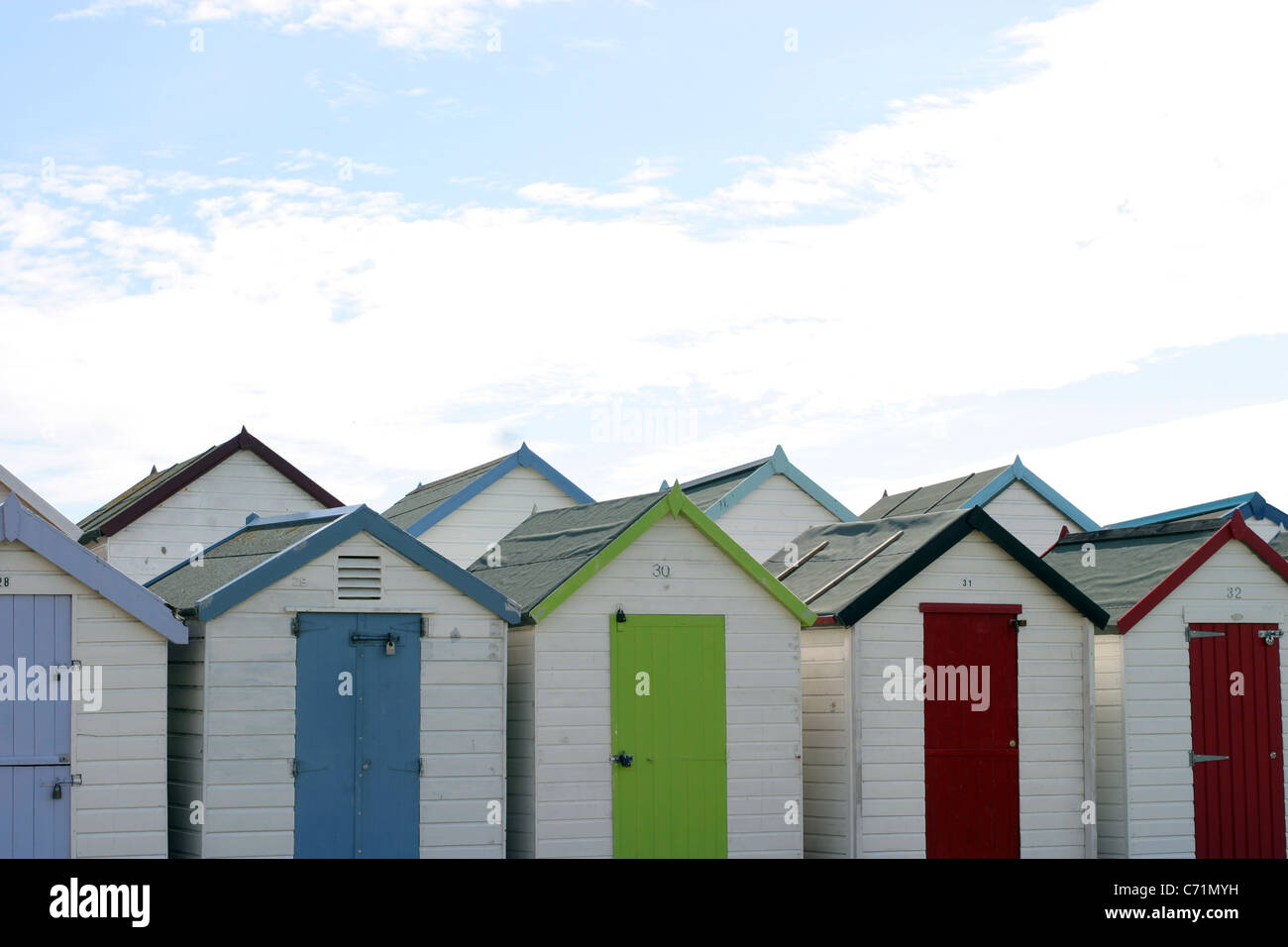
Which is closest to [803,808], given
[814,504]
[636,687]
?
[636,687]

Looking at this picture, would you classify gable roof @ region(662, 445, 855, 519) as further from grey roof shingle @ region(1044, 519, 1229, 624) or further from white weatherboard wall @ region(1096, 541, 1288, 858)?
white weatherboard wall @ region(1096, 541, 1288, 858)

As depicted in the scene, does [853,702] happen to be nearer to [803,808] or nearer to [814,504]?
[803,808]

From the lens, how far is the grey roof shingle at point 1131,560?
16.8 meters

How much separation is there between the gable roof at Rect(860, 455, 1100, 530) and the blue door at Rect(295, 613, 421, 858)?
1342 centimetres

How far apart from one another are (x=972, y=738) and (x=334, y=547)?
6.55 metres

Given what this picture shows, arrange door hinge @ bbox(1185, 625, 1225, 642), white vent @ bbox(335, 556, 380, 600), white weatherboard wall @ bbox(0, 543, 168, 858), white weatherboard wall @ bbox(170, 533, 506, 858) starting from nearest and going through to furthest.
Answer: white weatherboard wall @ bbox(0, 543, 168, 858) < white weatherboard wall @ bbox(170, 533, 506, 858) < white vent @ bbox(335, 556, 380, 600) < door hinge @ bbox(1185, 625, 1225, 642)

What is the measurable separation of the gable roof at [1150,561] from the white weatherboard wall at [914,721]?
2.66 ft

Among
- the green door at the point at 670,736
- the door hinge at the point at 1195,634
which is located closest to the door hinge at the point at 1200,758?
the door hinge at the point at 1195,634

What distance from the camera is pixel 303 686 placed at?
43.7 ft

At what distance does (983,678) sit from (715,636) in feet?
9.55

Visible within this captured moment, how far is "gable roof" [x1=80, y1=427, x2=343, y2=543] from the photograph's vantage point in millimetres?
22609

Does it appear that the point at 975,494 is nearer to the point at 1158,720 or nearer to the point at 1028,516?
the point at 1028,516

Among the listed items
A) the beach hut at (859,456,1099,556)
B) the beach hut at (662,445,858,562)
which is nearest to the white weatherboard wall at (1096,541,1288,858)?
the beach hut at (662,445,858,562)

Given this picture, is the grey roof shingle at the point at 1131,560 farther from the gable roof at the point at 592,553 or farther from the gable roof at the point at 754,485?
the gable roof at the point at 754,485
